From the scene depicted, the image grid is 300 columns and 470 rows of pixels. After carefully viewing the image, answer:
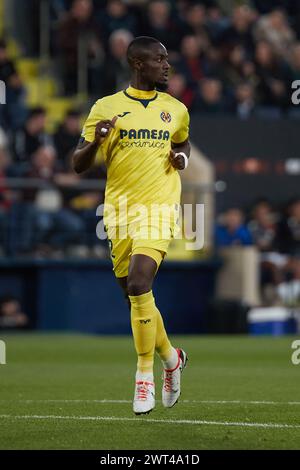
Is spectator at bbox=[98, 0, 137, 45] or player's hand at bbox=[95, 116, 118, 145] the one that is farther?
spectator at bbox=[98, 0, 137, 45]

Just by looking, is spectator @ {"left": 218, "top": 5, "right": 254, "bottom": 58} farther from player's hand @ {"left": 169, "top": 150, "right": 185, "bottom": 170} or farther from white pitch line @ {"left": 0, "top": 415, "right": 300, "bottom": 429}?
white pitch line @ {"left": 0, "top": 415, "right": 300, "bottom": 429}

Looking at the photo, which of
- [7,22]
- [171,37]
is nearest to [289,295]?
[171,37]

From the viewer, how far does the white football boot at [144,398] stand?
791 cm

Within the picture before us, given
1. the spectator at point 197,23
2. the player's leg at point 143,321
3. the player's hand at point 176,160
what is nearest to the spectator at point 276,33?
the spectator at point 197,23

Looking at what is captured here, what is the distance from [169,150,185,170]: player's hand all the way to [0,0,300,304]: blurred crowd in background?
926cm

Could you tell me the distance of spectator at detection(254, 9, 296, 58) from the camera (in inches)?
912

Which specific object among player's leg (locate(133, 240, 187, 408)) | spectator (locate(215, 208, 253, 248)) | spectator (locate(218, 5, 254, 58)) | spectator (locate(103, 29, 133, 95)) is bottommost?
player's leg (locate(133, 240, 187, 408))

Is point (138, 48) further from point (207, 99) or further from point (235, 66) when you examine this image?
point (235, 66)

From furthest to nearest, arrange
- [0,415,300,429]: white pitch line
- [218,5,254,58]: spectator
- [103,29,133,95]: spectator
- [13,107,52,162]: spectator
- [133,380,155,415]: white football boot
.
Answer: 1. [218,5,254,58]: spectator
2. [103,29,133,95]: spectator
3. [13,107,52,162]: spectator
4. [133,380,155,415]: white football boot
5. [0,415,300,429]: white pitch line

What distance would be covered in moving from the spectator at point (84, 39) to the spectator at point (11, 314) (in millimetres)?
4447

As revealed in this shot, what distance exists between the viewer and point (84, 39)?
68.4 feet

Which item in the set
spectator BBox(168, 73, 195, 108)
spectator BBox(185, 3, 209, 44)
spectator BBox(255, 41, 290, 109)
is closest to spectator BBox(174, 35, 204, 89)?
spectator BBox(168, 73, 195, 108)

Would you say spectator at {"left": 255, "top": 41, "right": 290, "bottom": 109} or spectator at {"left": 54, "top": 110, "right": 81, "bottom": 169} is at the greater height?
spectator at {"left": 255, "top": 41, "right": 290, "bottom": 109}

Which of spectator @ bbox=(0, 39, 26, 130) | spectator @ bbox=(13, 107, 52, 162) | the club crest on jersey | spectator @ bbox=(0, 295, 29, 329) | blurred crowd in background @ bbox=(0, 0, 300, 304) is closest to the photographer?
the club crest on jersey
